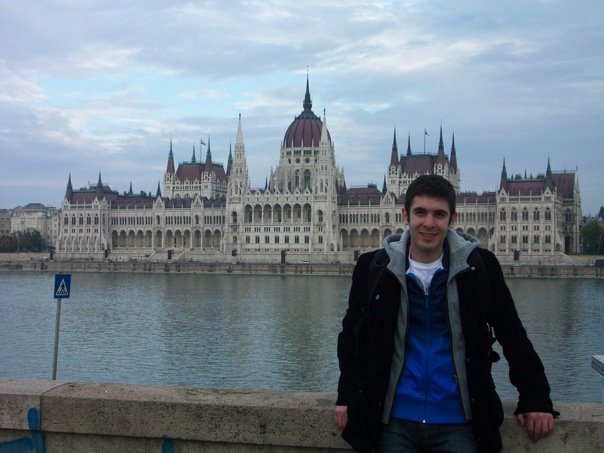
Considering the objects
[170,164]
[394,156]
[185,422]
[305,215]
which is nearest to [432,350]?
[185,422]

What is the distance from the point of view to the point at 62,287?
46.7 ft

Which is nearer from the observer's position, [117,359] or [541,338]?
[117,359]

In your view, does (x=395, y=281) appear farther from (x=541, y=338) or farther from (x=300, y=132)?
(x=300, y=132)

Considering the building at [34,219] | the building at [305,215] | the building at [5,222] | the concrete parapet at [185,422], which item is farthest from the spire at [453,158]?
the concrete parapet at [185,422]

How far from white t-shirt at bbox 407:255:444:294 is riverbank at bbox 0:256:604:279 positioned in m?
78.0

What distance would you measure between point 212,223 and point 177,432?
10904 cm

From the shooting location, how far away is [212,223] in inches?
4454

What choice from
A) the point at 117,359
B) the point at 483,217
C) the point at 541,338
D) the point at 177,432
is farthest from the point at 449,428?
the point at 483,217

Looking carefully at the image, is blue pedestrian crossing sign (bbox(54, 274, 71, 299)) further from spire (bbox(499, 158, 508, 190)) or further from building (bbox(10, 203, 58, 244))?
building (bbox(10, 203, 58, 244))

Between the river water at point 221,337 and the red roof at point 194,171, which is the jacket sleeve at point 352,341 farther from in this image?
the red roof at point 194,171

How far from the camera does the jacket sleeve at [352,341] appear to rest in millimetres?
4273

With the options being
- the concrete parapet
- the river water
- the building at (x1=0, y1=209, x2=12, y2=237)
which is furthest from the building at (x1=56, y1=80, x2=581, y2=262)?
the concrete parapet

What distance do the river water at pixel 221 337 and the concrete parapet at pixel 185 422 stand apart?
14.3 m

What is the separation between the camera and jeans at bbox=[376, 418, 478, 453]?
4.14 m
